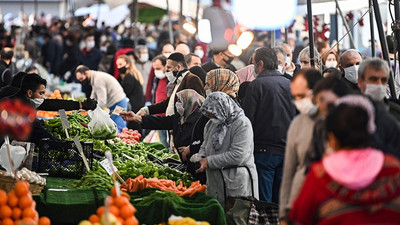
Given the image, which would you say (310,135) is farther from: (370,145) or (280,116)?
(280,116)

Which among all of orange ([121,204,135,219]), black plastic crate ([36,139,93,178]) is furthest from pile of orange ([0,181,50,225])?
black plastic crate ([36,139,93,178])

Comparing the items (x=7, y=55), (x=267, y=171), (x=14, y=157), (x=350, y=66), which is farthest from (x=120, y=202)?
(x=7, y=55)

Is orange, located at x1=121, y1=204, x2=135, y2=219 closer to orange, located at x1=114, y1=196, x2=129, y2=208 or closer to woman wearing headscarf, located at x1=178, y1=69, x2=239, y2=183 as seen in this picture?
orange, located at x1=114, y1=196, x2=129, y2=208

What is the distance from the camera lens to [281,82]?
28.4ft

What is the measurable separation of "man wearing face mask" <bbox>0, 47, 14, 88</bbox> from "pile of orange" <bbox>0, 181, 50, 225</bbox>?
27.0ft

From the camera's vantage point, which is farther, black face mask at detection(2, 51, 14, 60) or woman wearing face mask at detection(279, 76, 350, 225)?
black face mask at detection(2, 51, 14, 60)

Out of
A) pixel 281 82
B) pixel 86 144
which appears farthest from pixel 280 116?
pixel 86 144

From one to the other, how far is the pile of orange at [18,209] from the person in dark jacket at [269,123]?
3.05m

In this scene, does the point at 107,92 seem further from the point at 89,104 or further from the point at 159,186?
the point at 159,186

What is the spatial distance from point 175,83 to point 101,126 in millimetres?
2378

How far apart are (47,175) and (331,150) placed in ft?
13.8

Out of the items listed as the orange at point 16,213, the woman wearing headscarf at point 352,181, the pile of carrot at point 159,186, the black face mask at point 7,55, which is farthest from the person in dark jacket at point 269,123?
the black face mask at point 7,55

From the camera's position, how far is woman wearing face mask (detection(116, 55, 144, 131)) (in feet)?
51.1

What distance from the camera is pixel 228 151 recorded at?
7.54m
